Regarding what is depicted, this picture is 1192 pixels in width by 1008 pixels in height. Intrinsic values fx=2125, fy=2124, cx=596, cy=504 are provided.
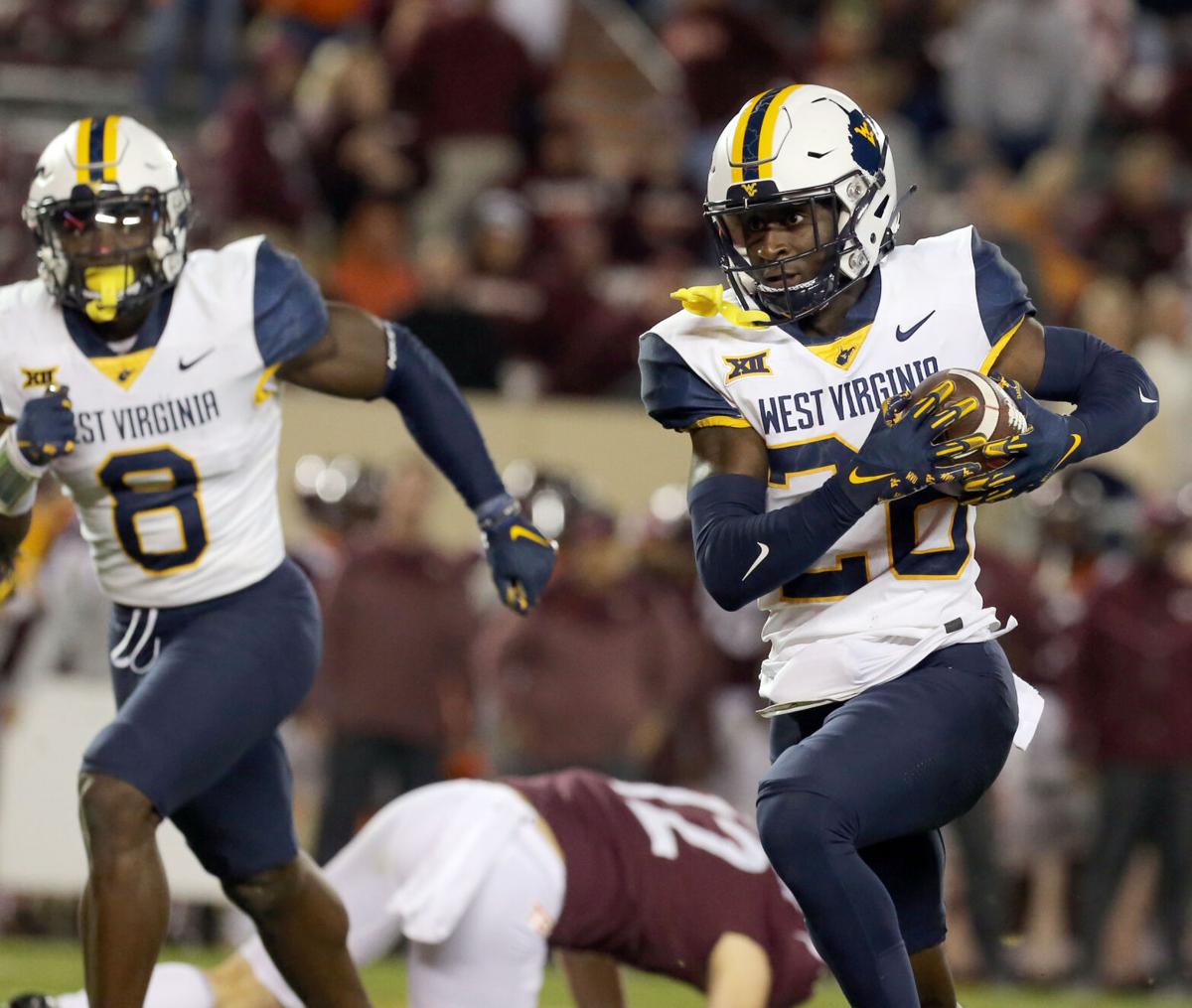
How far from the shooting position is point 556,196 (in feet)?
34.3

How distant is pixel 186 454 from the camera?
433 cm

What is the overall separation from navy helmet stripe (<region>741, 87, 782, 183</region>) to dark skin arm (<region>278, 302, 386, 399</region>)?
108 centimetres

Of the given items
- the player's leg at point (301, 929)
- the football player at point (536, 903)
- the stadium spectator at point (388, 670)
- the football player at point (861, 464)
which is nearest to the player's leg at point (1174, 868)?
the stadium spectator at point (388, 670)

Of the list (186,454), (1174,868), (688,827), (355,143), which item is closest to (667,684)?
(1174,868)

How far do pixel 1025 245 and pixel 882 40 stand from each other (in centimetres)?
297

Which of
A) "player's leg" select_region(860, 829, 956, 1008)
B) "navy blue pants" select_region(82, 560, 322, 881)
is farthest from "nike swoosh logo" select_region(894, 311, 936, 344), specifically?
"navy blue pants" select_region(82, 560, 322, 881)

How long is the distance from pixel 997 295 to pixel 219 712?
1671 millimetres

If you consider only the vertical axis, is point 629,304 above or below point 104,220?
below

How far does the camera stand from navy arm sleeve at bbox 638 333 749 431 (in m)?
3.77

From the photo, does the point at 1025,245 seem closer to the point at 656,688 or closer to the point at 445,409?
the point at 656,688

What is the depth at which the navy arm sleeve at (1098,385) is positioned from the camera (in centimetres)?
382

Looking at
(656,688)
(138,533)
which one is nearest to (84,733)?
(656,688)

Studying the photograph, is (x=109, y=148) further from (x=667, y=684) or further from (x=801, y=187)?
(x=667, y=684)

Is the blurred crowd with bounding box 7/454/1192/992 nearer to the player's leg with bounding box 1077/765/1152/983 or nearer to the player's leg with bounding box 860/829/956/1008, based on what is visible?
the player's leg with bounding box 1077/765/1152/983
